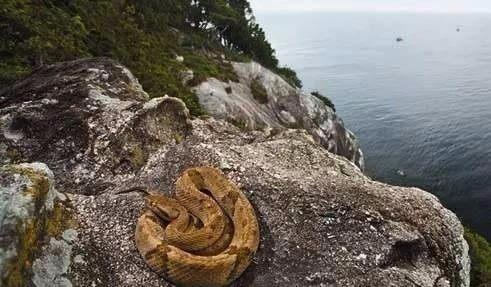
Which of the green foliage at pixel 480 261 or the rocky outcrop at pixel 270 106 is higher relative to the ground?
the rocky outcrop at pixel 270 106

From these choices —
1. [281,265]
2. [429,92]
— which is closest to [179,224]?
[281,265]

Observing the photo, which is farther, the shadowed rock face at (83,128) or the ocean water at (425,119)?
the ocean water at (425,119)

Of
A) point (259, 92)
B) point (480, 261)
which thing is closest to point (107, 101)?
point (480, 261)

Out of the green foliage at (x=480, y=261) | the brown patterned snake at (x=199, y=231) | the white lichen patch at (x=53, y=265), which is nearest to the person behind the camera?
the white lichen patch at (x=53, y=265)

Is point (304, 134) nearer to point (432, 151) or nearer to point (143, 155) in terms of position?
point (143, 155)

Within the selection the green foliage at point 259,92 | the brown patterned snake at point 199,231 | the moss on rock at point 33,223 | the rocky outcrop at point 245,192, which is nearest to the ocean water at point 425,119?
the green foliage at point 259,92

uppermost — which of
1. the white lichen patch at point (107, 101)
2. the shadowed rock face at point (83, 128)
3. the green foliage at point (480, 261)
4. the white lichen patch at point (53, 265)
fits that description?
the white lichen patch at point (107, 101)

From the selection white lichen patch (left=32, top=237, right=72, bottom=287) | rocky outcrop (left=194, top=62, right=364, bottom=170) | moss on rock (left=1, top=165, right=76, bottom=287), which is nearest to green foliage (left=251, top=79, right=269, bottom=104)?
rocky outcrop (left=194, top=62, right=364, bottom=170)

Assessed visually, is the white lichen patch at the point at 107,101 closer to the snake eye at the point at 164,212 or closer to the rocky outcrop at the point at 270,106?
the snake eye at the point at 164,212
